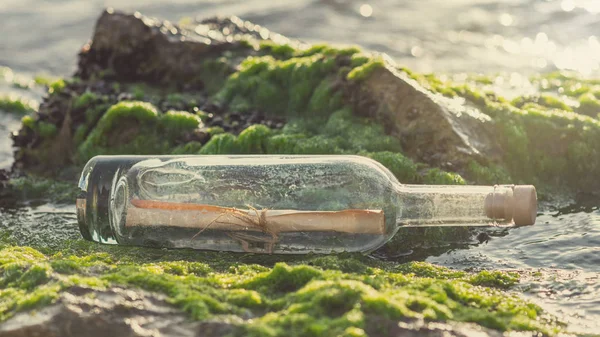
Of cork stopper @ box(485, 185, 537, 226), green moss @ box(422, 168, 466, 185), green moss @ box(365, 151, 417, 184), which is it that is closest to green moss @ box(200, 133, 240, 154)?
green moss @ box(365, 151, 417, 184)

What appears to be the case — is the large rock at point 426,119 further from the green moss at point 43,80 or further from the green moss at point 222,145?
the green moss at point 43,80

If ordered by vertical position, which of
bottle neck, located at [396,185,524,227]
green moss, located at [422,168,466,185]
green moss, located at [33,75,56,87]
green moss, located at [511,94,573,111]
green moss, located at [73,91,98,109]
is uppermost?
green moss, located at [33,75,56,87]

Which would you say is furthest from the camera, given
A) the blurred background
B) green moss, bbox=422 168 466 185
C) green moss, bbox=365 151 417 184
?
the blurred background

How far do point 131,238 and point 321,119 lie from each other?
2.82m

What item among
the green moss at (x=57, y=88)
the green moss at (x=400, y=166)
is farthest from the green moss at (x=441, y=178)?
the green moss at (x=57, y=88)

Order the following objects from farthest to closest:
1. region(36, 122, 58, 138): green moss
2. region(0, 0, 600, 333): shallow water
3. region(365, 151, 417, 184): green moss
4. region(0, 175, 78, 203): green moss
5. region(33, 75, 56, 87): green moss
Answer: region(0, 0, 600, 333): shallow water, region(33, 75, 56, 87): green moss, region(36, 122, 58, 138): green moss, region(0, 175, 78, 203): green moss, region(365, 151, 417, 184): green moss

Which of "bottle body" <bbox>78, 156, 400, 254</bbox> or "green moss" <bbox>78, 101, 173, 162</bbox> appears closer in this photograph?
"bottle body" <bbox>78, 156, 400, 254</bbox>

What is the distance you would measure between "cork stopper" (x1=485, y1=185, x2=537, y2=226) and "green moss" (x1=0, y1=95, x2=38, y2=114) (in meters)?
7.23

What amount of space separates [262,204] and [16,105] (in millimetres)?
6409

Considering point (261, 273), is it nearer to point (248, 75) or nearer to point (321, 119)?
point (321, 119)

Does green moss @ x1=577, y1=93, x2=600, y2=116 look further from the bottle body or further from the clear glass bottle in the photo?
the bottle body

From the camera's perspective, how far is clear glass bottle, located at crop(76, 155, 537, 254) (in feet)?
15.9

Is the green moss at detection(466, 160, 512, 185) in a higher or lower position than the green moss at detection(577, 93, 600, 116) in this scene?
lower

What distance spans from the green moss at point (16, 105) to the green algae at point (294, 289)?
587 cm
